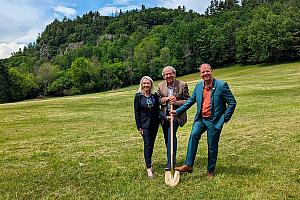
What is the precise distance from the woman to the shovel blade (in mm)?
522

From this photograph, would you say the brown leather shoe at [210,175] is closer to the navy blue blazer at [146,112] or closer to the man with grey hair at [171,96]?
the man with grey hair at [171,96]

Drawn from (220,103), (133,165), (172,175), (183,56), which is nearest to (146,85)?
(220,103)

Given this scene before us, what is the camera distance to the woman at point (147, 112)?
8.73m

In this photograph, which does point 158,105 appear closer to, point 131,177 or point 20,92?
point 131,177

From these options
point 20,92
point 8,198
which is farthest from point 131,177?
point 20,92

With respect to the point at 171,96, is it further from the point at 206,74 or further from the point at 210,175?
the point at 210,175

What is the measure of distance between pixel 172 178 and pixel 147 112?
65.4 inches

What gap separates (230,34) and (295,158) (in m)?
104

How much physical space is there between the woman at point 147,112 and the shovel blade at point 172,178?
0.52 m

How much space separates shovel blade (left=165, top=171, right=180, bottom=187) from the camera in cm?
799

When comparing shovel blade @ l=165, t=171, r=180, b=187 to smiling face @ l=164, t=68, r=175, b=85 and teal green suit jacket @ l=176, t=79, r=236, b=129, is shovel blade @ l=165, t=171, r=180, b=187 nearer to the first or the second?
teal green suit jacket @ l=176, t=79, r=236, b=129

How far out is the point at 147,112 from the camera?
29.0 ft

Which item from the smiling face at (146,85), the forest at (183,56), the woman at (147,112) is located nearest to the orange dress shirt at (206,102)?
the woman at (147,112)

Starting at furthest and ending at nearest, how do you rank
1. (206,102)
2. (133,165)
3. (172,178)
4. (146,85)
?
1. (133,165)
2. (146,85)
3. (206,102)
4. (172,178)
